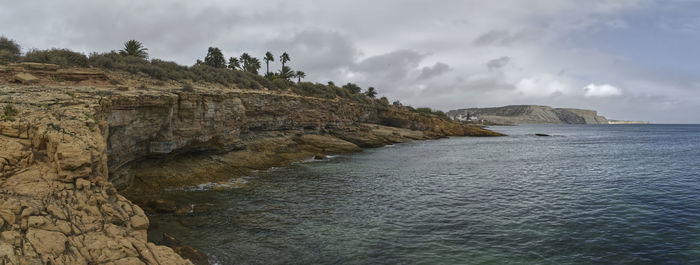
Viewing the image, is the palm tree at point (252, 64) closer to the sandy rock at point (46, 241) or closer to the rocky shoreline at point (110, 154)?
the rocky shoreline at point (110, 154)

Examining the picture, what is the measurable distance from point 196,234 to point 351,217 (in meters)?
6.19

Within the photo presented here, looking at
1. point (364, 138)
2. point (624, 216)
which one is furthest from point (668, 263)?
point (364, 138)

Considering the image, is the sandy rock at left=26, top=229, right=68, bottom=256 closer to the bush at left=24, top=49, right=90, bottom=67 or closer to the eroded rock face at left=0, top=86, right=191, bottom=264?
the eroded rock face at left=0, top=86, right=191, bottom=264

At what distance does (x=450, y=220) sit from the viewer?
13938 mm

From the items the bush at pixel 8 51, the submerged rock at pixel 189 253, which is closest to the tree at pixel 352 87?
the bush at pixel 8 51

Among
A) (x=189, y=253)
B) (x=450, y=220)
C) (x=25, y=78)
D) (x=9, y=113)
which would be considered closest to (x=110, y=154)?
(x=9, y=113)

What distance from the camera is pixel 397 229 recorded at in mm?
12883

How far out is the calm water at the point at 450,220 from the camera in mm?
10461

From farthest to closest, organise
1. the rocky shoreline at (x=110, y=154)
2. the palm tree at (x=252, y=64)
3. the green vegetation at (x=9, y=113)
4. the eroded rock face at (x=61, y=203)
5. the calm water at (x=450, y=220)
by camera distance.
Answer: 1. the palm tree at (x=252, y=64)
2. the calm water at (x=450, y=220)
3. the green vegetation at (x=9, y=113)
4. the rocky shoreline at (x=110, y=154)
5. the eroded rock face at (x=61, y=203)

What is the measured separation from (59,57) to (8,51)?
8.04ft

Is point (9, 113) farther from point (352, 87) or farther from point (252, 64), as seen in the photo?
point (352, 87)

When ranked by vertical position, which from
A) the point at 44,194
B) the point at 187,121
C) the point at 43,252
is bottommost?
the point at 43,252

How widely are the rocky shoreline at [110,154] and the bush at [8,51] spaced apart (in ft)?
16.7

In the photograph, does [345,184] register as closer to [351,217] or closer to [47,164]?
[351,217]
